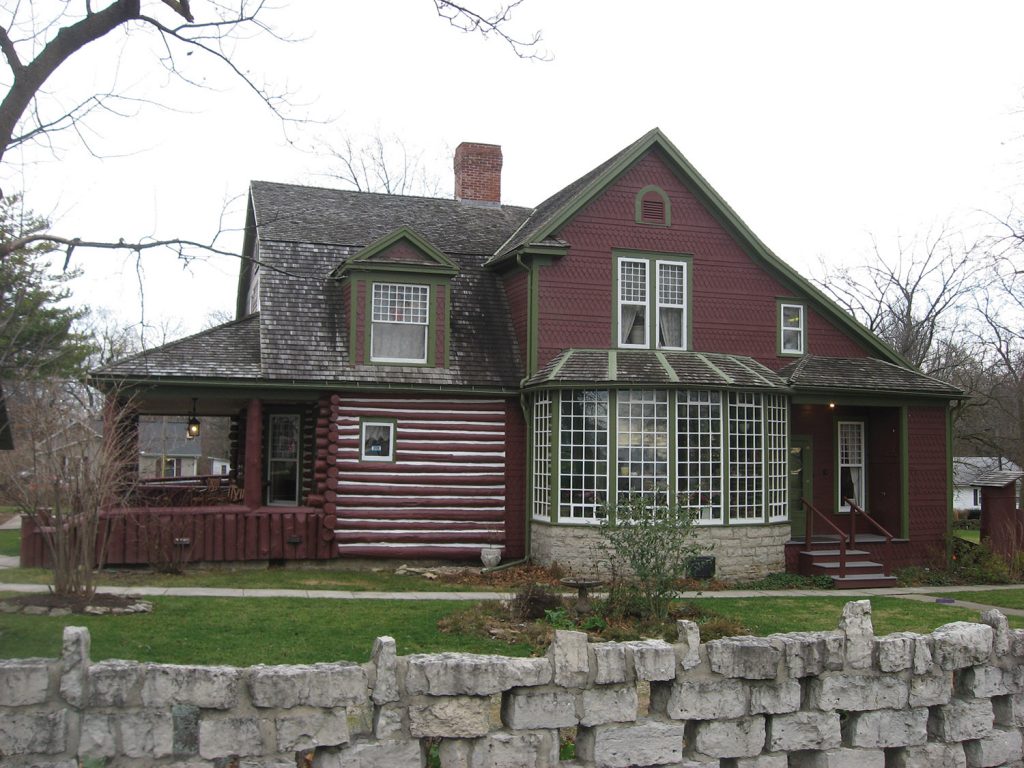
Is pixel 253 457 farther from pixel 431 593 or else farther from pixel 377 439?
pixel 431 593

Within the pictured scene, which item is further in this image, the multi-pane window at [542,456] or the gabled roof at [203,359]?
the multi-pane window at [542,456]

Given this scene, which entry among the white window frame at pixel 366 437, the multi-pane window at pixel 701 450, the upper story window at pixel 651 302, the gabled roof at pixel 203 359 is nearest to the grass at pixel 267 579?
the white window frame at pixel 366 437

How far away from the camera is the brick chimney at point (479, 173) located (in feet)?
79.0

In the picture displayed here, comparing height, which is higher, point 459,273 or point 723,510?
point 459,273

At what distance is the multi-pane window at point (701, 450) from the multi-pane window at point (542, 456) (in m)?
2.36

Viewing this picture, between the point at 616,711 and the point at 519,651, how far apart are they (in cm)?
437

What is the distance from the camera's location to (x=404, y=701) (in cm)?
604

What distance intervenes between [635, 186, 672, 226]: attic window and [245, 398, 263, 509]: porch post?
328 inches

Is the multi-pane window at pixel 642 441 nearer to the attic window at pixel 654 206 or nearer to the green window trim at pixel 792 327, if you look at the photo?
the attic window at pixel 654 206

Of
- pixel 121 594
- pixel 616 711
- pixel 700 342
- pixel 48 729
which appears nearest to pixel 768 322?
pixel 700 342

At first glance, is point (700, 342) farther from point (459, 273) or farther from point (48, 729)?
point (48, 729)

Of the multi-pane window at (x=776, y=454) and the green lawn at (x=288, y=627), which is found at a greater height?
the multi-pane window at (x=776, y=454)

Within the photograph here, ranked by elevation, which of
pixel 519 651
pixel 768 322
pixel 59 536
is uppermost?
pixel 768 322

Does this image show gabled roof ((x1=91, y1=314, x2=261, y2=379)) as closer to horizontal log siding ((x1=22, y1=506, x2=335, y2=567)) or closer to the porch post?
the porch post
